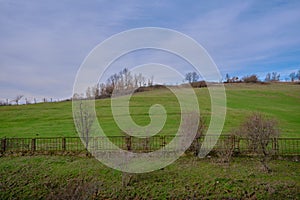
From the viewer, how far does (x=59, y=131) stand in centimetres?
2014

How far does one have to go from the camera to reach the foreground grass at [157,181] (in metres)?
8.86

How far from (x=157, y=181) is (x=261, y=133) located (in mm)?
4839

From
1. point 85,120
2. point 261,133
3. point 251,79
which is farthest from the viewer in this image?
point 251,79

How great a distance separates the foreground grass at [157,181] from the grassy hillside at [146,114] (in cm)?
527

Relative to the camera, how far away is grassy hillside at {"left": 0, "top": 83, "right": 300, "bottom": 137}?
2022cm

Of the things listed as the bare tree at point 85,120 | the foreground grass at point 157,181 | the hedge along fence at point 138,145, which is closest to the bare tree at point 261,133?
the foreground grass at point 157,181

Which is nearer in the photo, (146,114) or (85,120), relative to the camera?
(85,120)

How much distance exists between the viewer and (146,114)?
2728 cm

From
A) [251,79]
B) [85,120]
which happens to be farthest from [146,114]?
[251,79]

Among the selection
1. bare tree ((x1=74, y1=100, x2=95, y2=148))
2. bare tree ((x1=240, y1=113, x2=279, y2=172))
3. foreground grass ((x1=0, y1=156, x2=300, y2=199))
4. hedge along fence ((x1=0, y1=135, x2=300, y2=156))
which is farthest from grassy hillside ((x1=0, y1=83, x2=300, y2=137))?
foreground grass ((x1=0, y1=156, x2=300, y2=199))

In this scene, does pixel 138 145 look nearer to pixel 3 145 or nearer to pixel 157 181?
pixel 157 181

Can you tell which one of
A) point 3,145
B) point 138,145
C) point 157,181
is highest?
point 3,145

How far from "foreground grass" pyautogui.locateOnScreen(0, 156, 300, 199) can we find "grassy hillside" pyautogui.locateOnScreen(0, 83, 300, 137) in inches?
208

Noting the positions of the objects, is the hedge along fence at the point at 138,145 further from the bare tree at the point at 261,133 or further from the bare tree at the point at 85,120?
the bare tree at the point at 261,133
